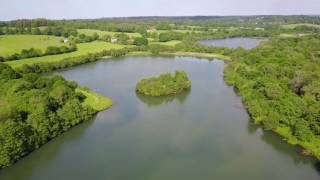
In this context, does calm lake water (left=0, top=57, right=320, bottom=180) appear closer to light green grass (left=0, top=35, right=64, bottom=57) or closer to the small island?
the small island

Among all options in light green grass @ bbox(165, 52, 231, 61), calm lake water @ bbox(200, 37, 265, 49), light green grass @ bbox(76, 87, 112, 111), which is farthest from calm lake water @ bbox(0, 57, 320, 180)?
calm lake water @ bbox(200, 37, 265, 49)

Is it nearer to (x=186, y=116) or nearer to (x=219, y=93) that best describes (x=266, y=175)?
(x=186, y=116)

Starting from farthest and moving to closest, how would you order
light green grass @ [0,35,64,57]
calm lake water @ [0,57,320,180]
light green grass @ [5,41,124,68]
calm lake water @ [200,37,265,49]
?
calm lake water @ [200,37,265,49] < light green grass @ [0,35,64,57] < light green grass @ [5,41,124,68] < calm lake water @ [0,57,320,180]

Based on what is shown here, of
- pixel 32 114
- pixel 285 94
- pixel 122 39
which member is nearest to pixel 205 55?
pixel 122 39

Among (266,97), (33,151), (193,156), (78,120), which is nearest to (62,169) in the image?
(33,151)

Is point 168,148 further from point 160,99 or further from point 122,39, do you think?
point 122,39

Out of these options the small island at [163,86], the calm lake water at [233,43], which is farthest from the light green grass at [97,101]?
the calm lake water at [233,43]
